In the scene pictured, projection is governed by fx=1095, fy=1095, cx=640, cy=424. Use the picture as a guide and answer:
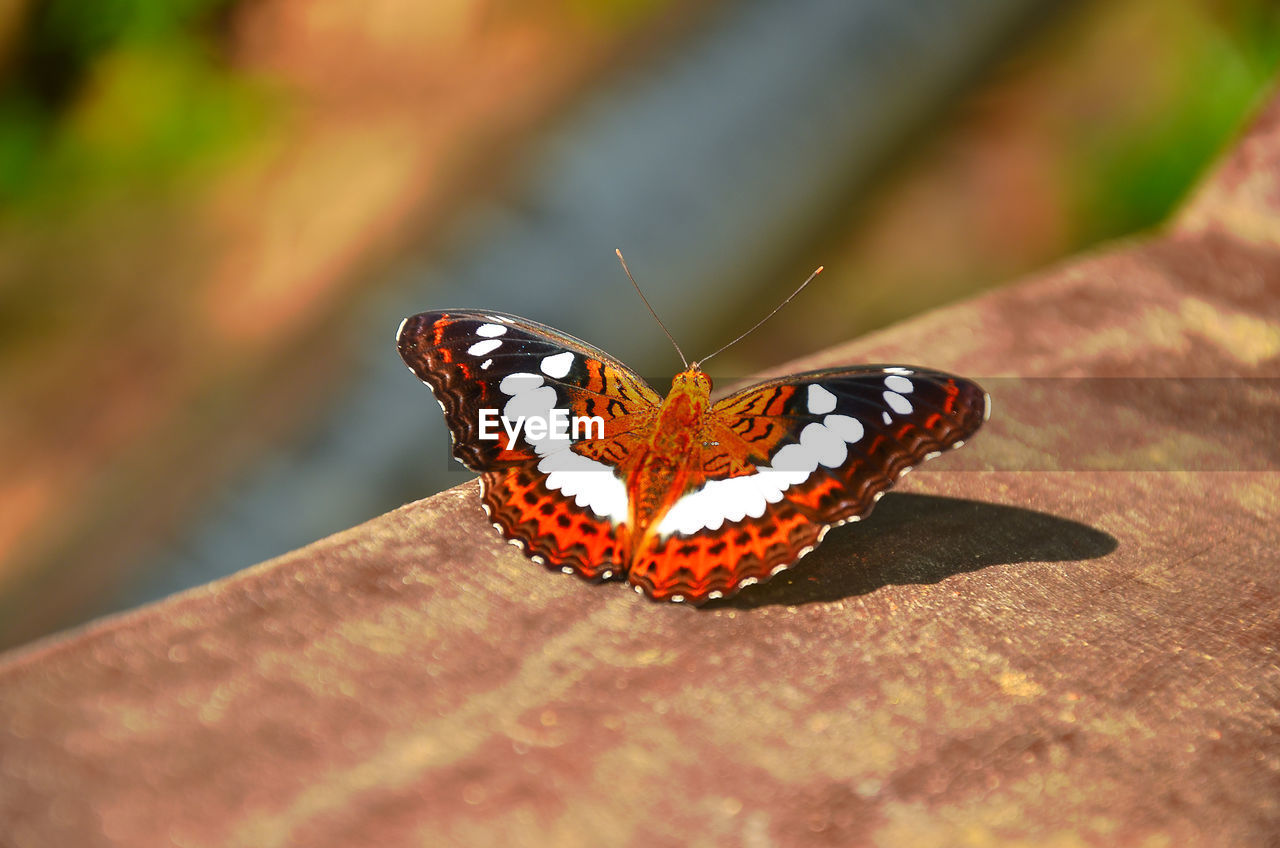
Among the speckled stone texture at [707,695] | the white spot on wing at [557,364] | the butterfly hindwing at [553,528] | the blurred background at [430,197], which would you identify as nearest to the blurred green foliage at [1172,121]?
the blurred background at [430,197]

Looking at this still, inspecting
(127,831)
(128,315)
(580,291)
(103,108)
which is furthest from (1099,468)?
(103,108)

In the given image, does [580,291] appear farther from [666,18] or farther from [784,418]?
[784,418]

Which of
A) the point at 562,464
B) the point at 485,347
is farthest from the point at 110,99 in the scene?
the point at 562,464

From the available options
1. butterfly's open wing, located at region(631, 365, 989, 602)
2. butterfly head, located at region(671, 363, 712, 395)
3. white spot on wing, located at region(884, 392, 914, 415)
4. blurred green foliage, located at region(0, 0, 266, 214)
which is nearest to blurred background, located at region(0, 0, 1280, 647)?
blurred green foliage, located at region(0, 0, 266, 214)

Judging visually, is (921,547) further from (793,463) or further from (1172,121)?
(1172,121)

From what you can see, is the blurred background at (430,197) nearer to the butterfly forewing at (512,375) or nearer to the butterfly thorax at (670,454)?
the butterfly forewing at (512,375)

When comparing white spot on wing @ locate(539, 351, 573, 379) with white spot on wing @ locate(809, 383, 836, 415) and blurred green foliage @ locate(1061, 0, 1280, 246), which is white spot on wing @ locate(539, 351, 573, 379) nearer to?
white spot on wing @ locate(809, 383, 836, 415)
